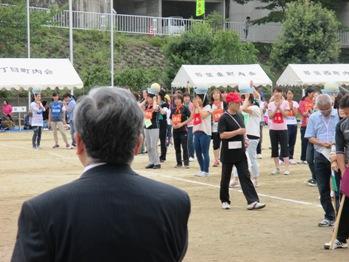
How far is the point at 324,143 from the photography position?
980cm

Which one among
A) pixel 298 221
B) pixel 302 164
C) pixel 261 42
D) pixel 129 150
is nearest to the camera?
pixel 129 150

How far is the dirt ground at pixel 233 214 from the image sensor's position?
846cm

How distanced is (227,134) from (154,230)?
867cm

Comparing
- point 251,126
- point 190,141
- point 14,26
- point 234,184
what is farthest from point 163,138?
point 14,26

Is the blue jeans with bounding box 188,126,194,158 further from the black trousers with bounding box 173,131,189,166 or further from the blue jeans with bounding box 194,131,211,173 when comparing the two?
the blue jeans with bounding box 194,131,211,173

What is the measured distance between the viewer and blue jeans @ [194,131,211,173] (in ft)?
52.1

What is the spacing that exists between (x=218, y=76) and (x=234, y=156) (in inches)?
848

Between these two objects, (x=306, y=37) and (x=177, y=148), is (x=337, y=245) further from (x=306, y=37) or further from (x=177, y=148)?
(x=306, y=37)

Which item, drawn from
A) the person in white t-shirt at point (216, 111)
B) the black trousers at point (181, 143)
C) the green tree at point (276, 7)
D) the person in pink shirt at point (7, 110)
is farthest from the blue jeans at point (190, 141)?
the green tree at point (276, 7)

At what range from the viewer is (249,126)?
14.1 meters

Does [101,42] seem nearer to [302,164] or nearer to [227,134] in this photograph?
[302,164]

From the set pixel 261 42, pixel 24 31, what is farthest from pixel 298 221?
pixel 261 42

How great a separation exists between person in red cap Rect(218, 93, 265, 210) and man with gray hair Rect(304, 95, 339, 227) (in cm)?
142

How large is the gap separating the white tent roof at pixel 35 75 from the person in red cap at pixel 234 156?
1978 cm
